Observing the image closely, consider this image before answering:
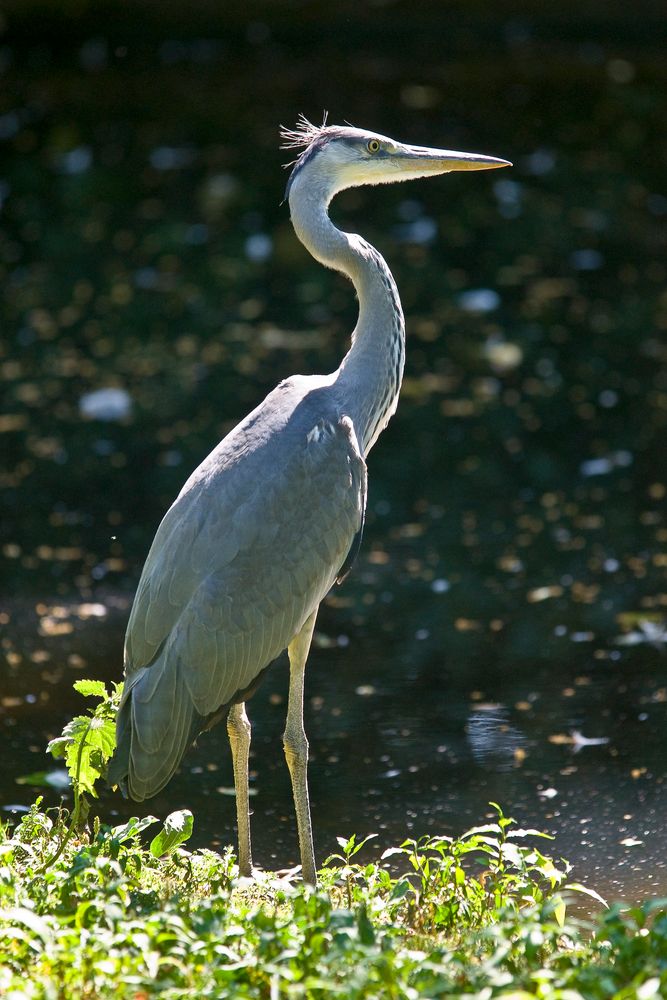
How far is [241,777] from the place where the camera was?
459 centimetres

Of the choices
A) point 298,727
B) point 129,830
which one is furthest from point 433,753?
point 129,830

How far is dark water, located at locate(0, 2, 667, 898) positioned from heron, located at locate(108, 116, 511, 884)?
76 centimetres

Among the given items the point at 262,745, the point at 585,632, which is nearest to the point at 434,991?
the point at 262,745

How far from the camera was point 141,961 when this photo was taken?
Answer: 11.3 feet

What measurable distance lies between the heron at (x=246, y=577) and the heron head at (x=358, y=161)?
65cm

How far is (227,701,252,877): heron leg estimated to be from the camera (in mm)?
4492

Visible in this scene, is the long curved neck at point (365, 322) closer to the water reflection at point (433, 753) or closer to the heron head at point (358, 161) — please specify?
the heron head at point (358, 161)

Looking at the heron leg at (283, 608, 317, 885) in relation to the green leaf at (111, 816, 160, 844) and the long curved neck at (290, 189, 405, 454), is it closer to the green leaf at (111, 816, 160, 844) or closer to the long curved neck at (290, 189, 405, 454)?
the green leaf at (111, 816, 160, 844)

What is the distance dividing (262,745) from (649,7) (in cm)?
1326

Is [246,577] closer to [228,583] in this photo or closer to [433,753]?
[228,583]

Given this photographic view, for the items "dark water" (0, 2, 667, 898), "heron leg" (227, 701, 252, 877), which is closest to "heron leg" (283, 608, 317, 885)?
"heron leg" (227, 701, 252, 877)

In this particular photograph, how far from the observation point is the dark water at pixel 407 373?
557 centimetres

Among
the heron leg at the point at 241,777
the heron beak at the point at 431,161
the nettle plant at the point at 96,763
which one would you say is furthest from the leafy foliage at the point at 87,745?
the heron beak at the point at 431,161

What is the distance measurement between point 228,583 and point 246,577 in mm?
60
